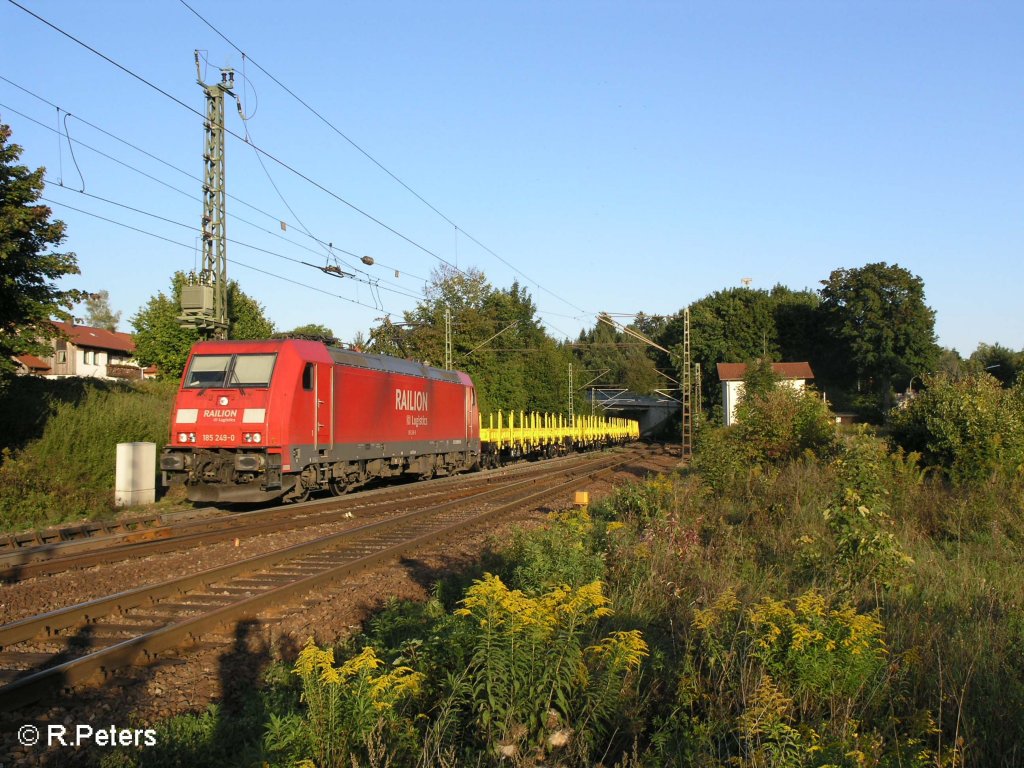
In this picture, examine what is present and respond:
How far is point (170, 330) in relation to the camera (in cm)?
3497

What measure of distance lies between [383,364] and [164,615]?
13033 millimetres

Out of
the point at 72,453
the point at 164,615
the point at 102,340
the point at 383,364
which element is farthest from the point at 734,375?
Result: the point at 164,615

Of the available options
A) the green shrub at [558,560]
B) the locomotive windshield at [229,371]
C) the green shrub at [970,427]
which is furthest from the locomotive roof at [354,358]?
the green shrub at [970,427]

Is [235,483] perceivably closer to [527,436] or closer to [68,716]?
[68,716]

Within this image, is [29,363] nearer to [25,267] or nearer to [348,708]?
[25,267]

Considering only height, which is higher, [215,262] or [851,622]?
[215,262]

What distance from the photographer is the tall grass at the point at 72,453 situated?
1481 cm

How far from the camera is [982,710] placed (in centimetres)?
457

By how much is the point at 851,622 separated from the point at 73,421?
16.9 m

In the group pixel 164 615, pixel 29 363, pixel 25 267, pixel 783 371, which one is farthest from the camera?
pixel 783 371

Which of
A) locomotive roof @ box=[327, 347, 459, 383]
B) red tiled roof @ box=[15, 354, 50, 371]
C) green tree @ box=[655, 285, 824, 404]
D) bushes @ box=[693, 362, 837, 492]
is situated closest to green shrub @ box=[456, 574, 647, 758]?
bushes @ box=[693, 362, 837, 492]

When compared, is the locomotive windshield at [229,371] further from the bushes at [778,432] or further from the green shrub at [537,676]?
the green shrub at [537,676]

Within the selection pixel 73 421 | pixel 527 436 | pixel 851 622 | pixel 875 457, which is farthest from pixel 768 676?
pixel 527 436

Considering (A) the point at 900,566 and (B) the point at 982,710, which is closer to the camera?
(B) the point at 982,710
